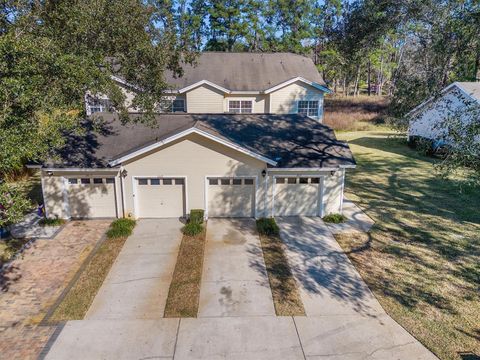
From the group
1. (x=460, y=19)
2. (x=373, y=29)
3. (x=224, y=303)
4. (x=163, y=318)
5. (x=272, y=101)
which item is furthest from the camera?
(x=272, y=101)

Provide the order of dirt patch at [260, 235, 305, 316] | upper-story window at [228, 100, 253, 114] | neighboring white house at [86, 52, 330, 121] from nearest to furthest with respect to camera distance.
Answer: dirt patch at [260, 235, 305, 316]
neighboring white house at [86, 52, 330, 121]
upper-story window at [228, 100, 253, 114]

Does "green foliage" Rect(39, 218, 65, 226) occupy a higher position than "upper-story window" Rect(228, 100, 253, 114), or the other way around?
"upper-story window" Rect(228, 100, 253, 114)

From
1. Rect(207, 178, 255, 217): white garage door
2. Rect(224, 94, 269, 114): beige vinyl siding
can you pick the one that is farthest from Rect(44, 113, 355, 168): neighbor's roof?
Rect(224, 94, 269, 114): beige vinyl siding

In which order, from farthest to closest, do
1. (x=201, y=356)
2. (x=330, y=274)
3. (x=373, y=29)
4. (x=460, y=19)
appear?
1. (x=373, y=29)
2. (x=460, y=19)
3. (x=330, y=274)
4. (x=201, y=356)

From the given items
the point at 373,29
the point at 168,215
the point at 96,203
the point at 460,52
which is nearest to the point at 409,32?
the point at 373,29

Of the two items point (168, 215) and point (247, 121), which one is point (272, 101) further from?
point (168, 215)

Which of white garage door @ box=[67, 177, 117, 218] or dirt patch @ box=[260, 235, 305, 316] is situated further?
white garage door @ box=[67, 177, 117, 218]

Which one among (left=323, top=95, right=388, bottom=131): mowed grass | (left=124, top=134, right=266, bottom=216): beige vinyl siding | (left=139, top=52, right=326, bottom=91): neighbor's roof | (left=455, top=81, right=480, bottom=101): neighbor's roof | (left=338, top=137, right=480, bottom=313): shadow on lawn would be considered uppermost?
(left=139, top=52, right=326, bottom=91): neighbor's roof

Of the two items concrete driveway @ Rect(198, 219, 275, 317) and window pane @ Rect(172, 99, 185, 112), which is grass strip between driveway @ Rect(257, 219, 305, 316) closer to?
concrete driveway @ Rect(198, 219, 275, 317)
